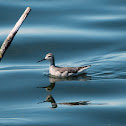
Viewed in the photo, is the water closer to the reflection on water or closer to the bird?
the reflection on water

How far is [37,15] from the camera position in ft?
63.0

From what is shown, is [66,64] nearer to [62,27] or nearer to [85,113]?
[62,27]

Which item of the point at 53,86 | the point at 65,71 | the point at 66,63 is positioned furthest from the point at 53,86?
the point at 66,63

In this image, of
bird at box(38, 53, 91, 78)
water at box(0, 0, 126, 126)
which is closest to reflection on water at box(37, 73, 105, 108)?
water at box(0, 0, 126, 126)

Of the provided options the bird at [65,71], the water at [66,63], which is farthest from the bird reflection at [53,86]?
the bird at [65,71]

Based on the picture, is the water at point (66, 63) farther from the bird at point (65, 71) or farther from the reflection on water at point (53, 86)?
the bird at point (65, 71)

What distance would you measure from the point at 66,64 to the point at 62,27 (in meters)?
3.42

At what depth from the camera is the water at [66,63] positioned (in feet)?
33.5

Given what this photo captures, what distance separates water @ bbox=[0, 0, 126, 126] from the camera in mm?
10211

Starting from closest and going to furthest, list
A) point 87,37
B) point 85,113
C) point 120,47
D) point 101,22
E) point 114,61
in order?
point 85,113
point 114,61
point 120,47
point 87,37
point 101,22

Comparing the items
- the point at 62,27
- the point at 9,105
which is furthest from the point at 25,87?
the point at 62,27

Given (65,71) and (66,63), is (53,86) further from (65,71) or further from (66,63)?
(66,63)

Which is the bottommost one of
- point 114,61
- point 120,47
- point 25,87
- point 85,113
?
point 85,113

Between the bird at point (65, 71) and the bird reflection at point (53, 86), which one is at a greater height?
the bird at point (65, 71)
